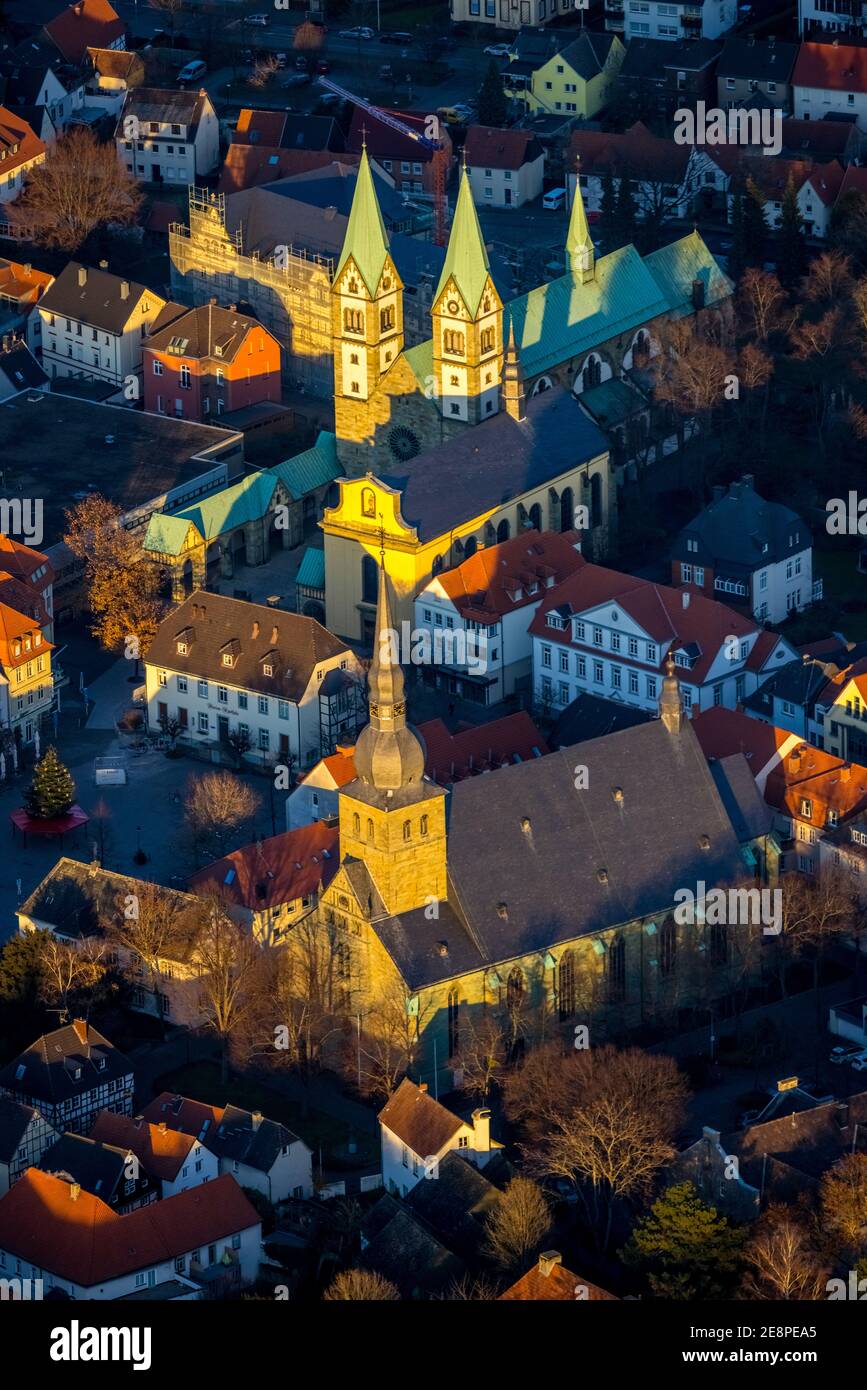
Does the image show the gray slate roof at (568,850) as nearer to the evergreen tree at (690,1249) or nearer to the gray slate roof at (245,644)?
the evergreen tree at (690,1249)

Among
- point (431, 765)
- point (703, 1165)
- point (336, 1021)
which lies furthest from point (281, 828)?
point (703, 1165)

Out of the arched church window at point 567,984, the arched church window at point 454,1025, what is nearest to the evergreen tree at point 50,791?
the arched church window at point 454,1025

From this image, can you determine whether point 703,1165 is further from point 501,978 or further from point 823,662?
point 823,662

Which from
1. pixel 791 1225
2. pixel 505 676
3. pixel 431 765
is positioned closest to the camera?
pixel 791 1225

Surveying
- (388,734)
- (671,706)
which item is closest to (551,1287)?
(388,734)

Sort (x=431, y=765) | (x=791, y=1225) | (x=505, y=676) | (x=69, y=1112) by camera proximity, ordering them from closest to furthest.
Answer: (x=791, y=1225) < (x=69, y=1112) < (x=431, y=765) < (x=505, y=676)

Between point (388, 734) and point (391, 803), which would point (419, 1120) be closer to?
point (391, 803)

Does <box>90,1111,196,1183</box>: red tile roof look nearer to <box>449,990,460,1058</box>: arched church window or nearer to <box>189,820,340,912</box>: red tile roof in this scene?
<box>449,990,460,1058</box>: arched church window
